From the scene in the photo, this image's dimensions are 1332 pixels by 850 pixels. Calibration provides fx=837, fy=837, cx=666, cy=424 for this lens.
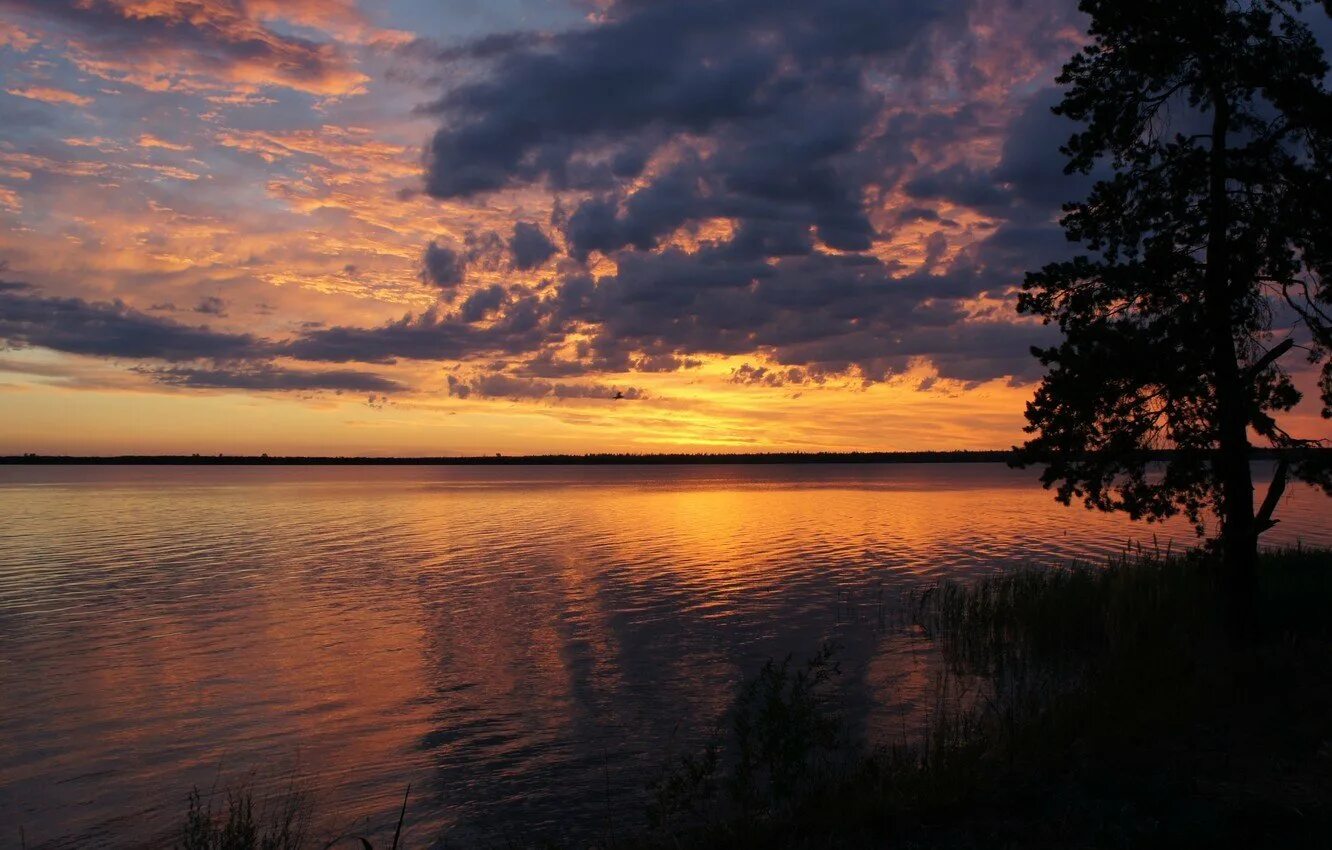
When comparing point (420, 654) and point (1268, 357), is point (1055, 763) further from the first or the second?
point (420, 654)

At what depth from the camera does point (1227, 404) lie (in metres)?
17.6

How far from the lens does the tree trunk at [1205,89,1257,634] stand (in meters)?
17.6

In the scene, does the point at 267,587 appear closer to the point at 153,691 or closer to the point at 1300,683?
the point at 153,691

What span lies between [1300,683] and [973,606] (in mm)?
11458

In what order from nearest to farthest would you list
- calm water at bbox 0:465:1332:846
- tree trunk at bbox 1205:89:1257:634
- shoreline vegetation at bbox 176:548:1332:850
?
1. shoreline vegetation at bbox 176:548:1332:850
2. calm water at bbox 0:465:1332:846
3. tree trunk at bbox 1205:89:1257:634

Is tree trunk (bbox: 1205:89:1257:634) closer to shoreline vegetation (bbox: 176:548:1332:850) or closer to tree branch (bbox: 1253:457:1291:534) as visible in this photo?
tree branch (bbox: 1253:457:1291:534)

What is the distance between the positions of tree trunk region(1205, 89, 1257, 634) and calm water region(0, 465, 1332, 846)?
7.35 metres

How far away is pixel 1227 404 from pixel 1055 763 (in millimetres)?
9977

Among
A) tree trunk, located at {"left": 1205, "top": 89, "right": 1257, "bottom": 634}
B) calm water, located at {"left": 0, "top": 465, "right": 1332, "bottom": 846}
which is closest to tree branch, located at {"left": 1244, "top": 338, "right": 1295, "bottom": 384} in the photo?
tree trunk, located at {"left": 1205, "top": 89, "right": 1257, "bottom": 634}

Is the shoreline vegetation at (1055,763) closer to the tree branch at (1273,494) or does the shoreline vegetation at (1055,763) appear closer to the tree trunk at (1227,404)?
the tree trunk at (1227,404)

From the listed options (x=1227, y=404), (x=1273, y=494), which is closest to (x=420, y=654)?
(x=1227, y=404)

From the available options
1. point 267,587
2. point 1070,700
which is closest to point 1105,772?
point 1070,700

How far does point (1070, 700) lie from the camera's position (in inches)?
618

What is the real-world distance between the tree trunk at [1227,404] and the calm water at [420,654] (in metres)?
7.35
